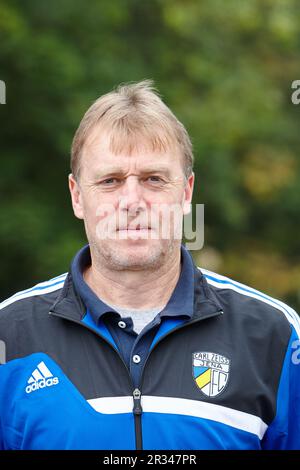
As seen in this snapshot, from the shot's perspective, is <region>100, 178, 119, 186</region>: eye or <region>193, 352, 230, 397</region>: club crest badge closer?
<region>193, 352, 230, 397</region>: club crest badge

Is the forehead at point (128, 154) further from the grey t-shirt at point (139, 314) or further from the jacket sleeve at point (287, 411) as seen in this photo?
the jacket sleeve at point (287, 411)

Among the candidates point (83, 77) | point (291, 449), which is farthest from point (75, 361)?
point (83, 77)

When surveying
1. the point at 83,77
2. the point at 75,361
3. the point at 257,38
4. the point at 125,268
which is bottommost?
the point at 75,361

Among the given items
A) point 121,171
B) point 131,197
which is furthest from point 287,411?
point 121,171

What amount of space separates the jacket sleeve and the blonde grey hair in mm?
878

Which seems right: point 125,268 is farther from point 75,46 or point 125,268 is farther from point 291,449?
point 75,46

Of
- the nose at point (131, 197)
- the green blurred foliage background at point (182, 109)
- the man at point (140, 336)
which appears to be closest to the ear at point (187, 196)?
the man at point (140, 336)

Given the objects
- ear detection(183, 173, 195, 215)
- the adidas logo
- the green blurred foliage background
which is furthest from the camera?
the green blurred foliage background

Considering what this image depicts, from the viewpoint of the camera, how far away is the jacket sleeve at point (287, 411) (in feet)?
10.8

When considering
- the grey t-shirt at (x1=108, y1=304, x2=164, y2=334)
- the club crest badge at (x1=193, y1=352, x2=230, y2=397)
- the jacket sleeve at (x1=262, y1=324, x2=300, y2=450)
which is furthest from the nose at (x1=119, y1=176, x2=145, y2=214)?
the jacket sleeve at (x1=262, y1=324, x2=300, y2=450)

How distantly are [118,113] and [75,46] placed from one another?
9.37 meters

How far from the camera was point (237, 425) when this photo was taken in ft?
10.5

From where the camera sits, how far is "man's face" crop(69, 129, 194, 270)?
3344mm

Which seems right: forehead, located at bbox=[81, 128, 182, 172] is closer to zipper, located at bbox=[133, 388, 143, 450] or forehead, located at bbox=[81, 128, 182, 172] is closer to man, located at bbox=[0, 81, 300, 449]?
man, located at bbox=[0, 81, 300, 449]
